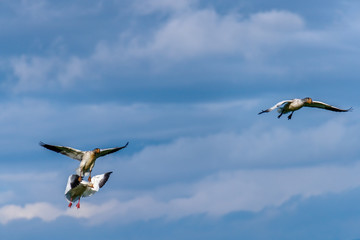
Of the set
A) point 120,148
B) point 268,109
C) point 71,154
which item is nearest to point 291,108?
point 268,109

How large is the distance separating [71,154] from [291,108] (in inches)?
1225

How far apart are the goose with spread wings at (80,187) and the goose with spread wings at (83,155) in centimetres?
85

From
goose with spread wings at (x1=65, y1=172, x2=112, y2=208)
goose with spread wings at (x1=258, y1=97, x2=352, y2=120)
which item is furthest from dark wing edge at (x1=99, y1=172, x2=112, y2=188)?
goose with spread wings at (x1=258, y1=97, x2=352, y2=120)

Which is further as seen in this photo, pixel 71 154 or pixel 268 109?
pixel 71 154

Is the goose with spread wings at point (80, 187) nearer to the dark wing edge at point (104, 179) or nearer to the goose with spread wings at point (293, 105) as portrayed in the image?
the dark wing edge at point (104, 179)

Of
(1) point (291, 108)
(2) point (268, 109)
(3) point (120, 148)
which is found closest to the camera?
(2) point (268, 109)

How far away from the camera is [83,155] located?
93438 millimetres

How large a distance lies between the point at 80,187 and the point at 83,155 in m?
4.45

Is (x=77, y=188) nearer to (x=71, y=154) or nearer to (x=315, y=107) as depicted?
(x=71, y=154)

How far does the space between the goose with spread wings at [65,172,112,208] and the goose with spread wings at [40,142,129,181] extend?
846 mm

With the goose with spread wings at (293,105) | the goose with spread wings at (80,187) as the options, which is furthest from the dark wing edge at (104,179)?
the goose with spread wings at (293,105)

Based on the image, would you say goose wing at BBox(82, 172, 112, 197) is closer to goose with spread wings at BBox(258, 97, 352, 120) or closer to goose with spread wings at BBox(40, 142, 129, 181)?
goose with spread wings at BBox(40, 142, 129, 181)

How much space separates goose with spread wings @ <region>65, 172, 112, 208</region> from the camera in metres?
92.1

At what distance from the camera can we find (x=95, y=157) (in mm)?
93750
